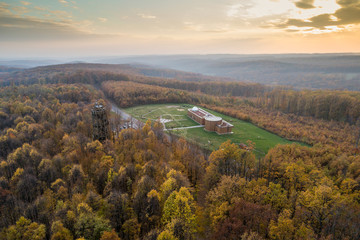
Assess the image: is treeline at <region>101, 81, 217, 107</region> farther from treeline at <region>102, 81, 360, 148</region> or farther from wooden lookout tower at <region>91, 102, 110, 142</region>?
wooden lookout tower at <region>91, 102, 110, 142</region>

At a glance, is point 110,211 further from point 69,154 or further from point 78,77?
point 78,77

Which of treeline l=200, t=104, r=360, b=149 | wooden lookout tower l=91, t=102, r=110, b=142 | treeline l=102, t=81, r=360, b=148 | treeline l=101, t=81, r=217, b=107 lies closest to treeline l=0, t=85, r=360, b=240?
wooden lookout tower l=91, t=102, r=110, b=142

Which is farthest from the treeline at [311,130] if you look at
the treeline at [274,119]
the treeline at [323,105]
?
the treeline at [323,105]

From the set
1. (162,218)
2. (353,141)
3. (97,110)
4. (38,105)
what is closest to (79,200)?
(162,218)

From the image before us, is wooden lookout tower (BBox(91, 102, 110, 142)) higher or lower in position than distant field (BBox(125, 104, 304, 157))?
higher

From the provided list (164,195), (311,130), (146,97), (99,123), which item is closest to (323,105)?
(311,130)

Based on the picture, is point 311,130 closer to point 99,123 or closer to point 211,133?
point 211,133

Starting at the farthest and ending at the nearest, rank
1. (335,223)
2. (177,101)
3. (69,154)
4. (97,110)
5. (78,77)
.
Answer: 1. (78,77)
2. (177,101)
3. (97,110)
4. (69,154)
5. (335,223)
